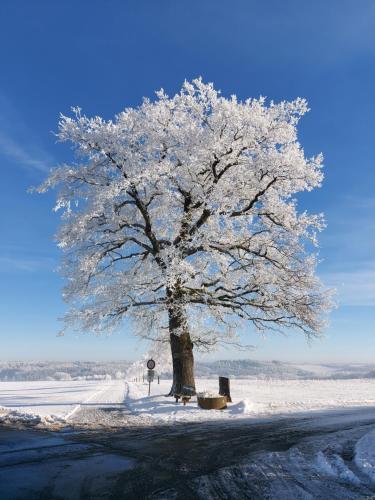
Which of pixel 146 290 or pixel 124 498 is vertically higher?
pixel 146 290

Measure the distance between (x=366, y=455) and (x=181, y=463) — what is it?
136 inches

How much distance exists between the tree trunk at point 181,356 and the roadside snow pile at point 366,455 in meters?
10.4

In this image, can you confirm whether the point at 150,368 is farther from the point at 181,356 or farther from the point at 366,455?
the point at 366,455

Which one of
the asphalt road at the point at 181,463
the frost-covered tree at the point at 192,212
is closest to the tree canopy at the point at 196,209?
the frost-covered tree at the point at 192,212

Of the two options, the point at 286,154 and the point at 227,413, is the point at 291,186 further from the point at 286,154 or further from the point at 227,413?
the point at 227,413

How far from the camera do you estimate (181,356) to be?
65.4ft

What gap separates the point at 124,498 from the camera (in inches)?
223

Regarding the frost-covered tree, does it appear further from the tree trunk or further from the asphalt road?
the asphalt road

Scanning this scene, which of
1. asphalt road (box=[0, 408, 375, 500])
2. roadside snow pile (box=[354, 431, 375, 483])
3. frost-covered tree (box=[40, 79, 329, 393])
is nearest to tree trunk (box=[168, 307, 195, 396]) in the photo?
frost-covered tree (box=[40, 79, 329, 393])

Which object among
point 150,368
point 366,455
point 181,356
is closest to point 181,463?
point 366,455

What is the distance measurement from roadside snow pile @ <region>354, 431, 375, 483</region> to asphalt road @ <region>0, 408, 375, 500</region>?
0.13 m

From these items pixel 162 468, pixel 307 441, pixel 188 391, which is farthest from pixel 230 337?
pixel 162 468

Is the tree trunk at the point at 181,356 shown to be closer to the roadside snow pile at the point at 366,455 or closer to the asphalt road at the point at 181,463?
the asphalt road at the point at 181,463

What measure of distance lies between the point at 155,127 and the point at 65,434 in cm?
1337
